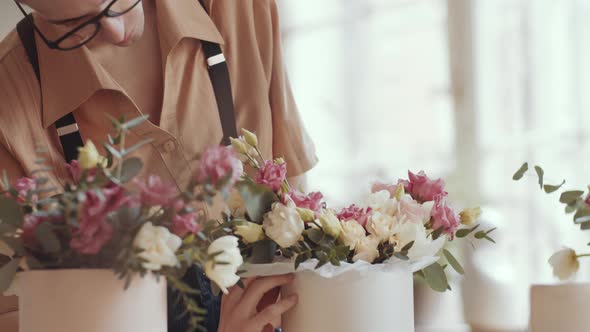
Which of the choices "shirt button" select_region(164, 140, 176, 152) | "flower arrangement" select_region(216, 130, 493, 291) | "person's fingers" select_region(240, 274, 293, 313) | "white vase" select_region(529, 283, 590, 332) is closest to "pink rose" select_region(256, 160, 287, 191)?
"flower arrangement" select_region(216, 130, 493, 291)

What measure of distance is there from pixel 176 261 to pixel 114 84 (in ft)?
2.19

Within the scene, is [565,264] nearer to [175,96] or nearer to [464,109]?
[175,96]

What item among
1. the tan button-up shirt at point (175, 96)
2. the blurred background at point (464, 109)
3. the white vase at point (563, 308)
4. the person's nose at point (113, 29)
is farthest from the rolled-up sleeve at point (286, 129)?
the blurred background at point (464, 109)

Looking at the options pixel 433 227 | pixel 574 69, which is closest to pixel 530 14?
pixel 574 69

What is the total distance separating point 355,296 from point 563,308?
0.22 meters

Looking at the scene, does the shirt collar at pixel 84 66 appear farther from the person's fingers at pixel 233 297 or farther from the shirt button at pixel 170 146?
the person's fingers at pixel 233 297

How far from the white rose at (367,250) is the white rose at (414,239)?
0.9 inches

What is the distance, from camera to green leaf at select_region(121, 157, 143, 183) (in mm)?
663

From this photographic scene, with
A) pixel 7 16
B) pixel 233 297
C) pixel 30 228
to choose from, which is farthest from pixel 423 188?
pixel 7 16

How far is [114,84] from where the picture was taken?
4.09ft

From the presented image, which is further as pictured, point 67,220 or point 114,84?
point 114,84

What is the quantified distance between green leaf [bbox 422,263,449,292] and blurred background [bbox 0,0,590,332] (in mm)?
1410

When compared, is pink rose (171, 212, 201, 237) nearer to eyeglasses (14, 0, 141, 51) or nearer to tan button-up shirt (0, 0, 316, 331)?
eyeglasses (14, 0, 141, 51)

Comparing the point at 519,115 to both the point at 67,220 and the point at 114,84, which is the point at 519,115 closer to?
the point at 114,84
